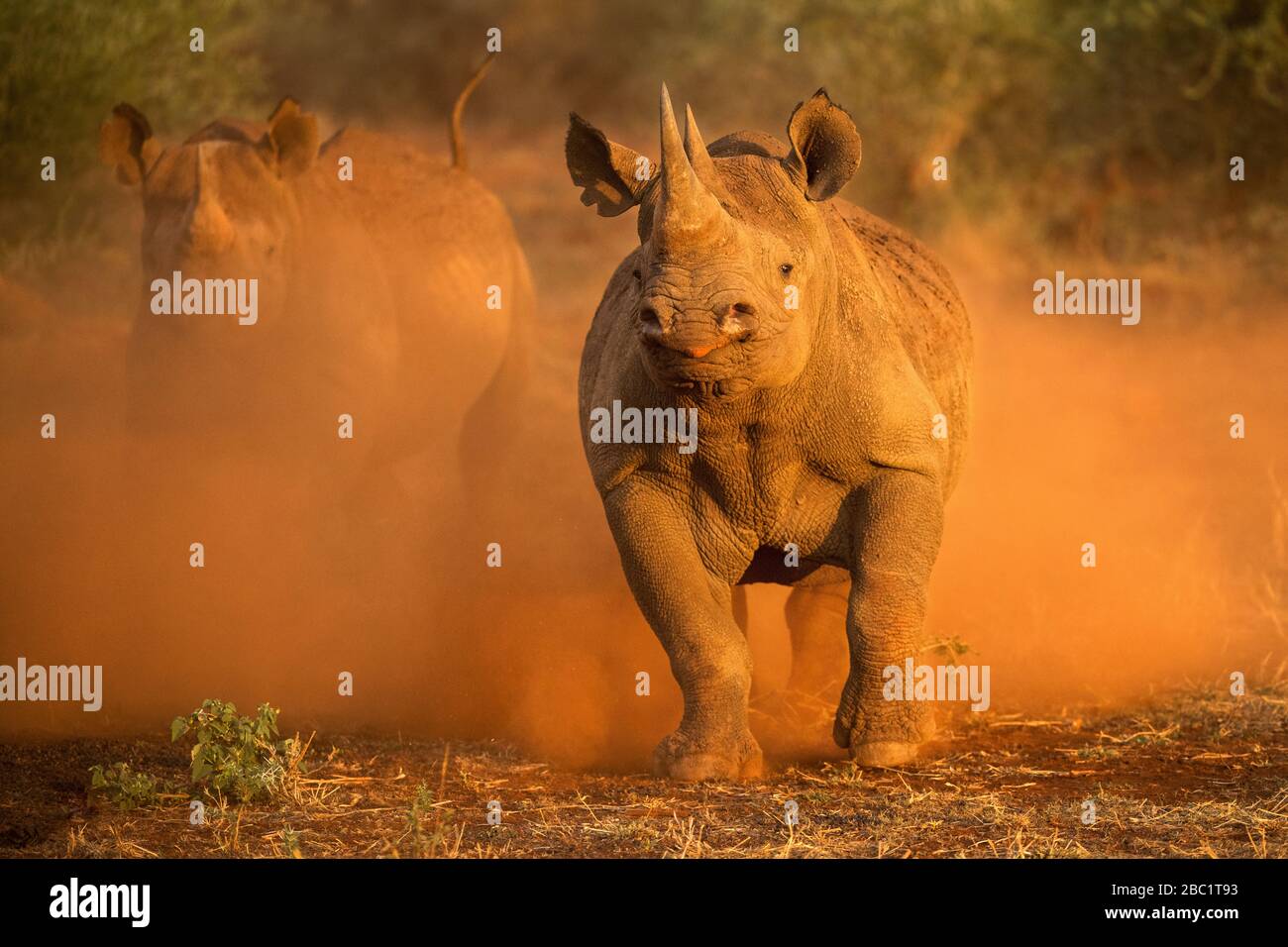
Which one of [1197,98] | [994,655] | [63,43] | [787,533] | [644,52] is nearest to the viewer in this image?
[787,533]

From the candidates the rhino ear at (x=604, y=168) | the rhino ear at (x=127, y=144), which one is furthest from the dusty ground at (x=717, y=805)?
the rhino ear at (x=127, y=144)

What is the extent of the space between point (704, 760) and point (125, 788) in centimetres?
217

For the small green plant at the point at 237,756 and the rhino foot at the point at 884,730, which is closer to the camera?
the small green plant at the point at 237,756

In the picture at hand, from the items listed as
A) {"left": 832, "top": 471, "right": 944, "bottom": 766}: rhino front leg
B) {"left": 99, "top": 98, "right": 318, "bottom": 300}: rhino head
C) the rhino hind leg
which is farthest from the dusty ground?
{"left": 99, "top": 98, "right": 318, "bottom": 300}: rhino head

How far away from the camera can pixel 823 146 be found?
26.6ft

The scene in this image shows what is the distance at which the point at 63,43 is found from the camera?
15609 mm

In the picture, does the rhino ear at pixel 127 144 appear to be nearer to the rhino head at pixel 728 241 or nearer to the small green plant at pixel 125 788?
the rhino head at pixel 728 241

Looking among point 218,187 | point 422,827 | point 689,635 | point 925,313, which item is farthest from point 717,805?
point 218,187

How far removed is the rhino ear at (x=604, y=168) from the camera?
8039mm

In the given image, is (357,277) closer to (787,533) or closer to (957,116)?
(787,533)

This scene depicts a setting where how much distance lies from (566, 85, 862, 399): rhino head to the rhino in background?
446 centimetres
